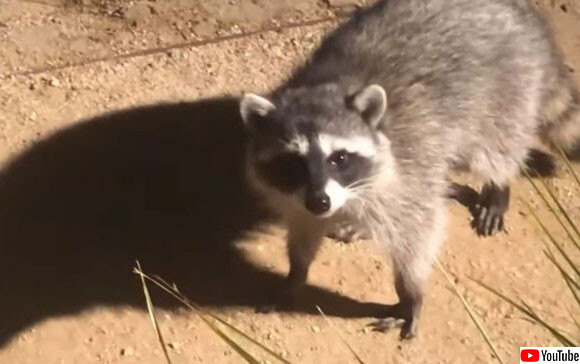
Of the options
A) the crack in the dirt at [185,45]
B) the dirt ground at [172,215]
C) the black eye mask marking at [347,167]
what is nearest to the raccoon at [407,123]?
the black eye mask marking at [347,167]

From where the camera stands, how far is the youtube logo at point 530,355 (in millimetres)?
3893

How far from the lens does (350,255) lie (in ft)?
14.6

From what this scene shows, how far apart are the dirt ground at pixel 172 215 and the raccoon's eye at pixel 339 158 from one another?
735 mm

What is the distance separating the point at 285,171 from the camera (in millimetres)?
3746

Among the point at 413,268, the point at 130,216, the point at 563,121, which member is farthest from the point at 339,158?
the point at 563,121

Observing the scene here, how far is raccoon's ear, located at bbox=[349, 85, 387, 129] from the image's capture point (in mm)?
3766

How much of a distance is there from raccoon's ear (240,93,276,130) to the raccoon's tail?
1.40m

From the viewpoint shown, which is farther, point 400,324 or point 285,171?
point 400,324

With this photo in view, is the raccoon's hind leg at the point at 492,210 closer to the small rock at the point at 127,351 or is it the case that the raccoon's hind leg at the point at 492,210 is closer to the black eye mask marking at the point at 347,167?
the black eye mask marking at the point at 347,167

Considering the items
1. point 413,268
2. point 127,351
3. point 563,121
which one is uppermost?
point 563,121

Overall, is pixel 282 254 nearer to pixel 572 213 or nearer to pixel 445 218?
pixel 445 218

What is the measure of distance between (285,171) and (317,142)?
0.18 m

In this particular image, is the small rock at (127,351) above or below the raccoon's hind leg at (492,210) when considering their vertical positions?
below

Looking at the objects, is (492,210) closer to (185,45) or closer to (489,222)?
(489,222)
